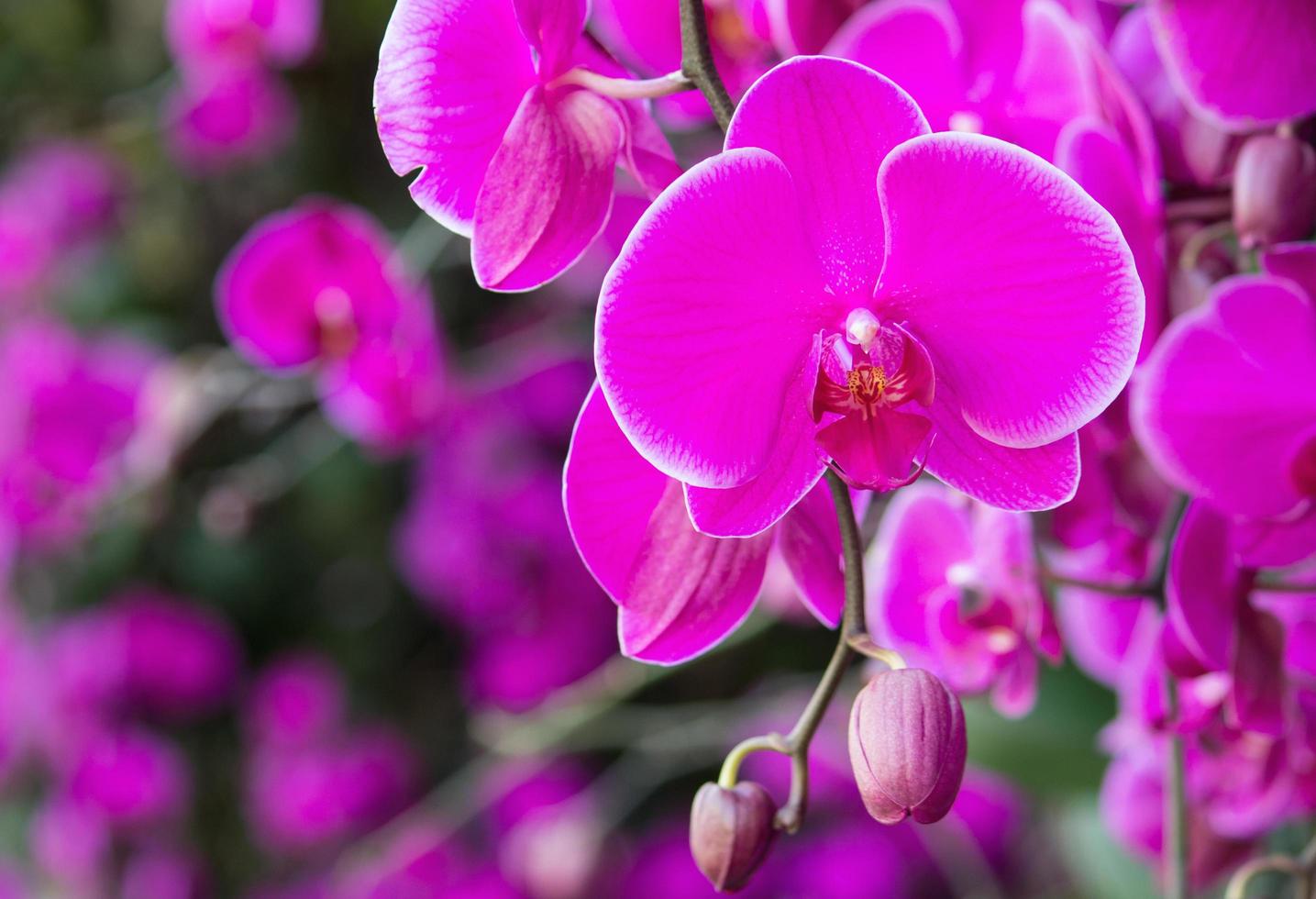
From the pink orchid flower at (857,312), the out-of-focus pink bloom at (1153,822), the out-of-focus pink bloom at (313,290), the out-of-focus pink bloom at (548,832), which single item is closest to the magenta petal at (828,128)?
the pink orchid flower at (857,312)

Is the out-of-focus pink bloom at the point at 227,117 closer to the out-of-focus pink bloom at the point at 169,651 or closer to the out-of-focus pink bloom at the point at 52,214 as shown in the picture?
the out-of-focus pink bloom at the point at 52,214

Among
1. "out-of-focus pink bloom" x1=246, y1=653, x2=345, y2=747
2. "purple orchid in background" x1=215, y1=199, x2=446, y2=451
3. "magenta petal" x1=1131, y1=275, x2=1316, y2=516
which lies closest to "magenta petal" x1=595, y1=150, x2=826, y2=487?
"magenta petal" x1=1131, y1=275, x2=1316, y2=516

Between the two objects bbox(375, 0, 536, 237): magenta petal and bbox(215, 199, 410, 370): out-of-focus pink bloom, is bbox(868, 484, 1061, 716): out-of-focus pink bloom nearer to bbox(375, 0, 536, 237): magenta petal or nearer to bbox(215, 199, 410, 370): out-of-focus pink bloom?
bbox(375, 0, 536, 237): magenta petal

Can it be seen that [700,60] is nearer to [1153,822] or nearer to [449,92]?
[449,92]

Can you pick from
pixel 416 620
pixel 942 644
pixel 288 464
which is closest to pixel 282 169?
pixel 288 464

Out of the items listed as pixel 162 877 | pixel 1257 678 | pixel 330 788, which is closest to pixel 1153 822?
pixel 1257 678

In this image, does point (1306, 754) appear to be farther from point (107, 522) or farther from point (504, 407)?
point (107, 522)
